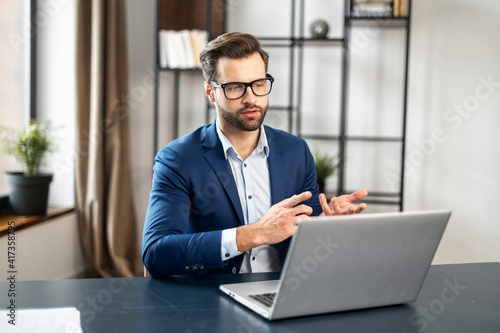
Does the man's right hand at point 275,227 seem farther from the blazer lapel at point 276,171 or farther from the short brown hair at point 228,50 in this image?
the short brown hair at point 228,50

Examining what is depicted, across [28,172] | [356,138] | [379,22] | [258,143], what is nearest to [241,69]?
[258,143]

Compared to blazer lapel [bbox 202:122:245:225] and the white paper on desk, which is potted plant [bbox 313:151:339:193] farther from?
the white paper on desk

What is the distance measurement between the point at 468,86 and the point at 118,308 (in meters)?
3.14

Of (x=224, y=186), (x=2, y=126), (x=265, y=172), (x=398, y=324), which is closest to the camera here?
(x=398, y=324)

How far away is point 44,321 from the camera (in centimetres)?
112

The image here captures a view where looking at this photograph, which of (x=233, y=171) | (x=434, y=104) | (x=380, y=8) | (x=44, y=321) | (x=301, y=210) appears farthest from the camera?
(x=434, y=104)

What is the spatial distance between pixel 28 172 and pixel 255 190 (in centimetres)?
160

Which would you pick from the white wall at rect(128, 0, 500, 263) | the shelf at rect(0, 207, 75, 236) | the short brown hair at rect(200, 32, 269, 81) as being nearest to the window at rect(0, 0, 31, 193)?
the shelf at rect(0, 207, 75, 236)

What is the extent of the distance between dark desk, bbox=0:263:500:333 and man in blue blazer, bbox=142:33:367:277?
23cm

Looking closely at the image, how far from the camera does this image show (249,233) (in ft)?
4.89

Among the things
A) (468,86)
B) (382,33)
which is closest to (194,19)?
(382,33)

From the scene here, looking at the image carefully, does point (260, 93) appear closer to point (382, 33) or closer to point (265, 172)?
point (265, 172)

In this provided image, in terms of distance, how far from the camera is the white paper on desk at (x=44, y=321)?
3.53 ft

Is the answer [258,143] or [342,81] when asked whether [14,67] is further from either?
[342,81]
